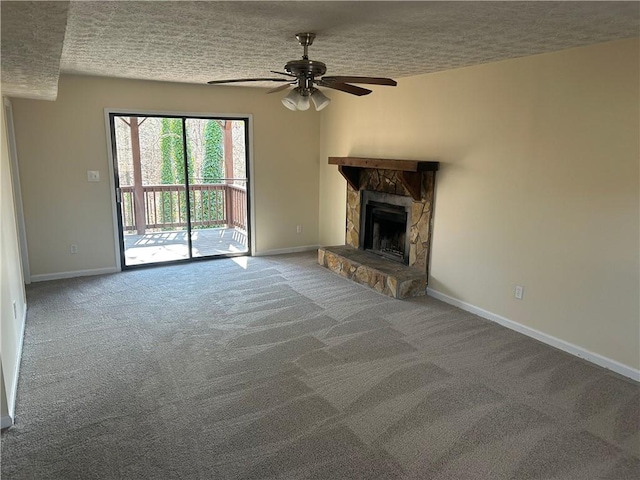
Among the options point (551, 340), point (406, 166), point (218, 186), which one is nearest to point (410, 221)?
point (406, 166)

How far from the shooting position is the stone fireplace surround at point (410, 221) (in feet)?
14.6

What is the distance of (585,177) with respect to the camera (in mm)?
3143

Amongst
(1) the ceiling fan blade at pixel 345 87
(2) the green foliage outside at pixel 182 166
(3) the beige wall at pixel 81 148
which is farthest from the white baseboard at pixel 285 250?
(1) the ceiling fan blade at pixel 345 87

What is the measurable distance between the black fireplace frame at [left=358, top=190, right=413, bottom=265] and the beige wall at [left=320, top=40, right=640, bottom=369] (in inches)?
15.4

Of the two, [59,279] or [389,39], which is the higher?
[389,39]

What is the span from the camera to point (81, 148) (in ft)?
16.2

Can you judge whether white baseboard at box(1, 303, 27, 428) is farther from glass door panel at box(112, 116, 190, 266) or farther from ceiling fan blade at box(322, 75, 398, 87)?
ceiling fan blade at box(322, 75, 398, 87)

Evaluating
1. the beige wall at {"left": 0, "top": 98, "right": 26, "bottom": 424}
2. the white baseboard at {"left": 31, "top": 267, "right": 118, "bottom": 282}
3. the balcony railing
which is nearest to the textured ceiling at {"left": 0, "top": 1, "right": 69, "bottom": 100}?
the beige wall at {"left": 0, "top": 98, "right": 26, "bottom": 424}

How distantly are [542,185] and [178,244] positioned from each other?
484 centimetres

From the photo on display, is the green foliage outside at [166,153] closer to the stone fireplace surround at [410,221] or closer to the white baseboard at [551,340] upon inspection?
the stone fireplace surround at [410,221]

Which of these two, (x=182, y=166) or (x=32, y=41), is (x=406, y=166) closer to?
(x=182, y=166)

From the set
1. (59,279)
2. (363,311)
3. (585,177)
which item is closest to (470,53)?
(585,177)

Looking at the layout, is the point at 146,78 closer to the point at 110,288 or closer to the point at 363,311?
the point at 110,288

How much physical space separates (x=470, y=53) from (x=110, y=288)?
13.8 feet
